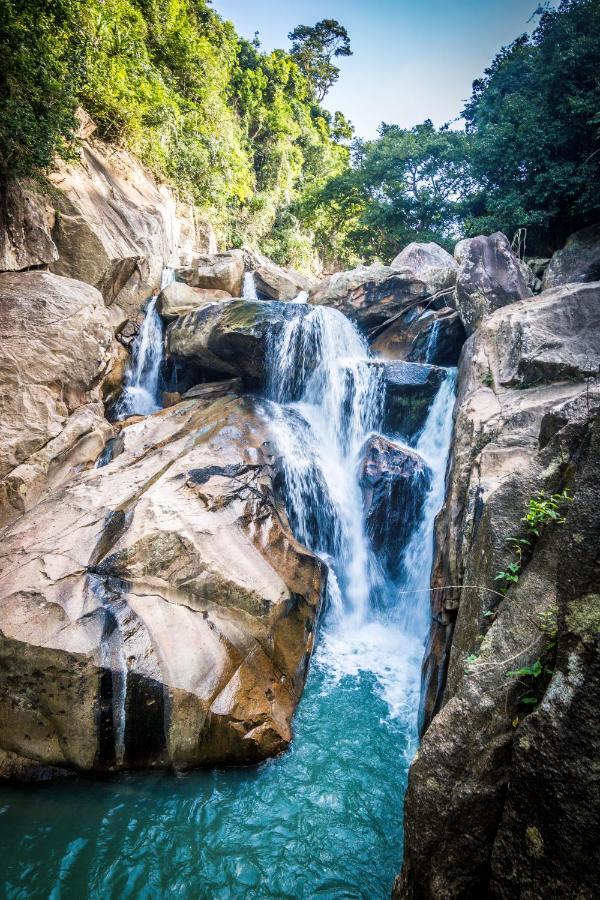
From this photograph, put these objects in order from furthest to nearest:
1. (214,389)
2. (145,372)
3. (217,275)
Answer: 1. (217,275)
2. (145,372)
3. (214,389)

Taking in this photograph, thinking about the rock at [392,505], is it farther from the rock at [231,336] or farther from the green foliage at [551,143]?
the green foliage at [551,143]

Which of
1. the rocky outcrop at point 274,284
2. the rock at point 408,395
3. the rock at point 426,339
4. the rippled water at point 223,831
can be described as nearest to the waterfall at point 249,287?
the rocky outcrop at point 274,284

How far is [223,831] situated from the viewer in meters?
3.97

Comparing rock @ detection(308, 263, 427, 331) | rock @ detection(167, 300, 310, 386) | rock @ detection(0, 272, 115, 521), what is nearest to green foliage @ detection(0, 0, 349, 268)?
rock @ detection(0, 272, 115, 521)

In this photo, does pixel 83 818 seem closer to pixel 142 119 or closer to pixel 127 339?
pixel 127 339

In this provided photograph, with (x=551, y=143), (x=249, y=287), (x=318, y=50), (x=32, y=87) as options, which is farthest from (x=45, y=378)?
(x=318, y=50)

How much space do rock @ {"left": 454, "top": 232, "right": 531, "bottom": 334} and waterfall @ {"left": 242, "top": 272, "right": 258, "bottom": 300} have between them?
7967 mm

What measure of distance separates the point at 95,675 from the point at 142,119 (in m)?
16.3

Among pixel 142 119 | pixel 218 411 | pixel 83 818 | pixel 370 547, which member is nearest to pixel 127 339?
pixel 218 411

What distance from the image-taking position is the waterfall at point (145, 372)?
11016 millimetres

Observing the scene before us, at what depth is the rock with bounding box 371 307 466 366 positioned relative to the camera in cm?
1194

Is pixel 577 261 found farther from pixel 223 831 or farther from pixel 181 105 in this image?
pixel 181 105

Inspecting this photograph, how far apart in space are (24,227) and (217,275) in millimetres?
6355

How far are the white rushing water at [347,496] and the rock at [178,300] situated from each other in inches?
147
